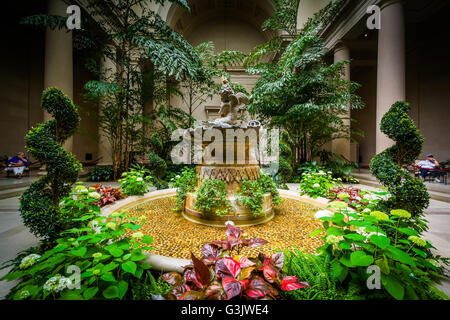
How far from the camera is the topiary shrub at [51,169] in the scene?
1.82m

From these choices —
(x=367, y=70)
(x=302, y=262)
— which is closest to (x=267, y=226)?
(x=302, y=262)

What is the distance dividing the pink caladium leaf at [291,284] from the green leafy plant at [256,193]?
161cm

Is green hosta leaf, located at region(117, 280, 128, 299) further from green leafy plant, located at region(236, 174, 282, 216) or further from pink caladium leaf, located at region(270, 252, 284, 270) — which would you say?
green leafy plant, located at region(236, 174, 282, 216)

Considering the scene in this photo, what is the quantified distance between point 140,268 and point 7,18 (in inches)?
619

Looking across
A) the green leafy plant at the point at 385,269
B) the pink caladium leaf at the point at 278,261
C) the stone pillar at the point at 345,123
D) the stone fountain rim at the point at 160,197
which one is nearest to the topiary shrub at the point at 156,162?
the stone fountain rim at the point at 160,197

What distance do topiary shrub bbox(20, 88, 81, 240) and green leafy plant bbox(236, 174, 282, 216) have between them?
2.36 m

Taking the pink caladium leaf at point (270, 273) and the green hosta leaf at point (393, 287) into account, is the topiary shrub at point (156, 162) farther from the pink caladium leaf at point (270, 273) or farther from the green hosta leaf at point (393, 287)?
the green hosta leaf at point (393, 287)

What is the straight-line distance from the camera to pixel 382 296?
3.87 feet

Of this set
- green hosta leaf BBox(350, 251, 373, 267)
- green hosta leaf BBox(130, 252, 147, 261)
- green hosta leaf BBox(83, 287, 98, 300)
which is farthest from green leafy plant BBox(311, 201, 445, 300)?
green hosta leaf BBox(83, 287, 98, 300)

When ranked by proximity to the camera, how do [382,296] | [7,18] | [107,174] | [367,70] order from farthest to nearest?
[367,70] → [7,18] → [107,174] → [382,296]

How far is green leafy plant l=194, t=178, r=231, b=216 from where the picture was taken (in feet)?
9.46

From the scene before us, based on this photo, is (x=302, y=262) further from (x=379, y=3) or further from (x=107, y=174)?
(x=379, y=3)

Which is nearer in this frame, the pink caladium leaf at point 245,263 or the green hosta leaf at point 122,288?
the green hosta leaf at point 122,288

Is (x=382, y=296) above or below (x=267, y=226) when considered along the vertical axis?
above
